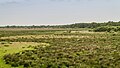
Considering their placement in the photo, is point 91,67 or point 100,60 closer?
point 91,67

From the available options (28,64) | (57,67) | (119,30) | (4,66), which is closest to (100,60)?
(57,67)

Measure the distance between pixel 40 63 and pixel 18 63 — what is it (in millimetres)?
2496

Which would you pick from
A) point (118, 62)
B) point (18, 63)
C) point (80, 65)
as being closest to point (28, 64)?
point (18, 63)

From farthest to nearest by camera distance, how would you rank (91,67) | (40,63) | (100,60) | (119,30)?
(119,30)
(100,60)
(40,63)
(91,67)

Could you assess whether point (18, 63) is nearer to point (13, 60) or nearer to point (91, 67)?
point (13, 60)

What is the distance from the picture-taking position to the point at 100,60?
3472 centimetres

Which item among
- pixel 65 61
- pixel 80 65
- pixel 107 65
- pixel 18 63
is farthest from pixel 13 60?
pixel 107 65

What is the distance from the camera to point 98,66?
3077 cm

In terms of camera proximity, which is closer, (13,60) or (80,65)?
(80,65)

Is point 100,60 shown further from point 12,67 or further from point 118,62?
point 12,67

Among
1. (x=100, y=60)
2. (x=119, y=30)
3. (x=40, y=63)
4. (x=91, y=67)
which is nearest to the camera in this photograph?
(x=91, y=67)

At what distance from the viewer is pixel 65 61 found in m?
33.0

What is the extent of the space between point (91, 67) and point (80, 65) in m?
1.28

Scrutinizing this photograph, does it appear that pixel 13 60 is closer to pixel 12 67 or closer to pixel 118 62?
pixel 12 67
